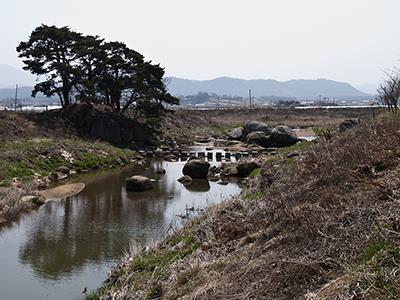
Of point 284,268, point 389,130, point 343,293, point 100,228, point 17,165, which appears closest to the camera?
point 343,293

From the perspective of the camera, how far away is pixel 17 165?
26984mm

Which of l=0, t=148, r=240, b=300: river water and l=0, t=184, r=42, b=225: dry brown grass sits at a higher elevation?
l=0, t=184, r=42, b=225: dry brown grass

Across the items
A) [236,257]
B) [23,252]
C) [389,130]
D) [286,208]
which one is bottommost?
[23,252]

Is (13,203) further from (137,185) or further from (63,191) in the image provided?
(137,185)

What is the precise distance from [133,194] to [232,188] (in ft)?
16.9

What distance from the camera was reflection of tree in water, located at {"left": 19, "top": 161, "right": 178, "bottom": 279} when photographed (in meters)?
14.0

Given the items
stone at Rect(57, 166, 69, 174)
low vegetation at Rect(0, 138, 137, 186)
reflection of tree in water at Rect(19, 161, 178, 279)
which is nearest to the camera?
reflection of tree in water at Rect(19, 161, 178, 279)

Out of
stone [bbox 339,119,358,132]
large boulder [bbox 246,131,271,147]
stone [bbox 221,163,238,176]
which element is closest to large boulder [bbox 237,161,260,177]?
stone [bbox 221,163,238,176]

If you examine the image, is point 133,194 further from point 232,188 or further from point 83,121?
point 83,121

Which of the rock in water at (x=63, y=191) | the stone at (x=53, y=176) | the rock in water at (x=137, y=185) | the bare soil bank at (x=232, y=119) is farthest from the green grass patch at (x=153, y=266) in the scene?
the bare soil bank at (x=232, y=119)

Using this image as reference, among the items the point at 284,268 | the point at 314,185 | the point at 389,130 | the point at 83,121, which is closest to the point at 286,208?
the point at 314,185

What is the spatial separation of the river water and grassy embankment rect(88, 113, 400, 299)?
2157mm

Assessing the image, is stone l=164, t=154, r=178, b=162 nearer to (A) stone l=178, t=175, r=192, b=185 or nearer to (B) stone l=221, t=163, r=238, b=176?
(B) stone l=221, t=163, r=238, b=176

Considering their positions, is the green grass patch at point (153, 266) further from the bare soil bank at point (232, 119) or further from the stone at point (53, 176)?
the bare soil bank at point (232, 119)
